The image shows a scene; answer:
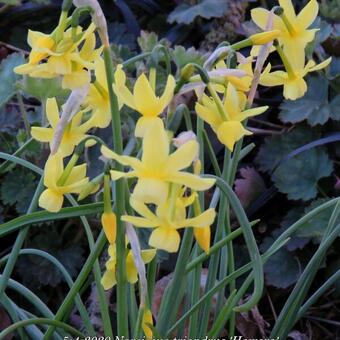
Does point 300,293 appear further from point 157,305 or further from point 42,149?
point 42,149

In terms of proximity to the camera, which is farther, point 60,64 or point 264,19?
point 264,19

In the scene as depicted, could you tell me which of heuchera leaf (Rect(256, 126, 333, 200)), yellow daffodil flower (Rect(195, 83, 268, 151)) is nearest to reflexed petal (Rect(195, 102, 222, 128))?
yellow daffodil flower (Rect(195, 83, 268, 151))

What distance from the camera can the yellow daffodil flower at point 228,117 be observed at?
0.77 metres

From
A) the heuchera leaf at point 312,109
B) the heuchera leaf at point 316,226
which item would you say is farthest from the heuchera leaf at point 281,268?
the heuchera leaf at point 312,109

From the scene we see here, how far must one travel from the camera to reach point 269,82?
0.92 metres

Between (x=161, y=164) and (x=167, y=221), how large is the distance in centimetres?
6

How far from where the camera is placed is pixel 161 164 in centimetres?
66

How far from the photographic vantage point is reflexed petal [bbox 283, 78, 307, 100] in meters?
0.88

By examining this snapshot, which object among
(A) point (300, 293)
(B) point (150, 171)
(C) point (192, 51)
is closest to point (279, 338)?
(A) point (300, 293)

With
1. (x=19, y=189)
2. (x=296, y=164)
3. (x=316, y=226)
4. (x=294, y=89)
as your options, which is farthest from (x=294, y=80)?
(x=19, y=189)

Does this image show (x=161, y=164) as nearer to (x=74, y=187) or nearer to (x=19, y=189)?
(x=74, y=187)

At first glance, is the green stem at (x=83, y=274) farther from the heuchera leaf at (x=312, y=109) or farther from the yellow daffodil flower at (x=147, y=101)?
the heuchera leaf at (x=312, y=109)

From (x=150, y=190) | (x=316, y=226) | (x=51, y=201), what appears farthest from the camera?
(x=316, y=226)

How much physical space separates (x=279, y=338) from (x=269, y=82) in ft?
1.29
